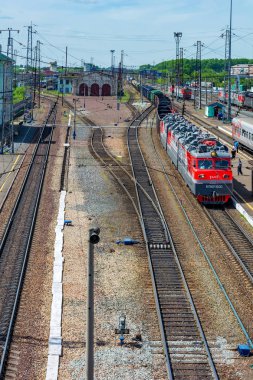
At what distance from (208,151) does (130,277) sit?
12474 millimetres

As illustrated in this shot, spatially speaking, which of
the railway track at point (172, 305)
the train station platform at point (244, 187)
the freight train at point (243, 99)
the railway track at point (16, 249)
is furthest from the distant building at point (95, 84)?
the railway track at point (172, 305)

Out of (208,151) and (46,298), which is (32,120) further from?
(46,298)

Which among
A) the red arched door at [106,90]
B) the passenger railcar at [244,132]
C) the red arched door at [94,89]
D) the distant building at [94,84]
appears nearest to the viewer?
the passenger railcar at [244,132]

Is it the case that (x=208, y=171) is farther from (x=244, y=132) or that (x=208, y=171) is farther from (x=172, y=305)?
(x=244, y=132)

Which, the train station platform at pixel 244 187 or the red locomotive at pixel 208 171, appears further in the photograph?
the red locomotive at pixel 208 171

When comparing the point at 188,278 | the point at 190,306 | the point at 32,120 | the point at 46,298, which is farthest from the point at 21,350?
the point at 32,120

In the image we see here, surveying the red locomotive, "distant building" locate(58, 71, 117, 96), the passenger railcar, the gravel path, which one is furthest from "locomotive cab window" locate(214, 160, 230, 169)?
"distant building" locate(58, 71, 117, 96)

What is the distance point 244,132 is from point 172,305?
30351mm

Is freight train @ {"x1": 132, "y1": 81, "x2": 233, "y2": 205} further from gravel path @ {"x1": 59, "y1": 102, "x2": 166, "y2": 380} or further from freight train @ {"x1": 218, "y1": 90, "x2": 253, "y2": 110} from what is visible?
freight train @ {"x1": 218, "y1": 90, "x2": 253, "y2": 110}

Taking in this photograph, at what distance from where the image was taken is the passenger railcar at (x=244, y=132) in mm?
44750

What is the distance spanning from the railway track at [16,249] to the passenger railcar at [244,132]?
15541mm

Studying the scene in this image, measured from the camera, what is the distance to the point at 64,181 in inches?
1453

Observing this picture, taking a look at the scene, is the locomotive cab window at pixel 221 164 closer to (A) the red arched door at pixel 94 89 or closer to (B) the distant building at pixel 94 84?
(B) the distant building at pixel 94 84

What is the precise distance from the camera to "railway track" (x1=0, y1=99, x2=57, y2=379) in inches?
672
